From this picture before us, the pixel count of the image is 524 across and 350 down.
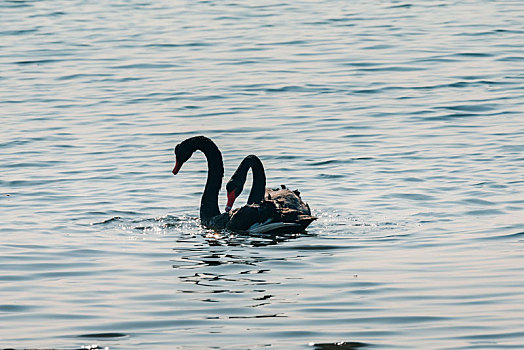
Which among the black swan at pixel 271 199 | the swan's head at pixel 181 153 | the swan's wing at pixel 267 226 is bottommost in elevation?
the swan's wing at pixel 267 226

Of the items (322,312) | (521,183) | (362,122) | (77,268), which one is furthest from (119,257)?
(362,122)

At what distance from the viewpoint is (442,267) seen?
9.77 metres

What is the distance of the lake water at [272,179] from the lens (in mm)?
8297

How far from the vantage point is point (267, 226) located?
11734mm

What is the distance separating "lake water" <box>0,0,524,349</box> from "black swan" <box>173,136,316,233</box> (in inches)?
5.8

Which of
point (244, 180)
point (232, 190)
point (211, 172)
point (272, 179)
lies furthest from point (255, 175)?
point (272, 179)

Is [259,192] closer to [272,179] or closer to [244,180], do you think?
[244,180]

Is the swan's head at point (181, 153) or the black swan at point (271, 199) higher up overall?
the swan's head at point (181, 153)

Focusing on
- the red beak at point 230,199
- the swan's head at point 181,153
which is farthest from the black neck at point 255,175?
the swan's head at point 181,153

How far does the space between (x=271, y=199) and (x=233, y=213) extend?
1.56 feet

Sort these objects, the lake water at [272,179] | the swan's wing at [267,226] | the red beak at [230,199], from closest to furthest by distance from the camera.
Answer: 1. the lake water at [272,179]
2. the swan's wing at [267,226]
3. the red beak at [230,199]

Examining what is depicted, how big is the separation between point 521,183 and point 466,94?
6444mm

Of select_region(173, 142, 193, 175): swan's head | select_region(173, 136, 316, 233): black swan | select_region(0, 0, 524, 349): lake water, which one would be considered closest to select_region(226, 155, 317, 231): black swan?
select_region(173, 136, 316, 233): black swan

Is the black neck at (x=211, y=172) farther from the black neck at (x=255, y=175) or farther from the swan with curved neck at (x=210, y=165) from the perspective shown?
the black neck at (x=255, y=175)
